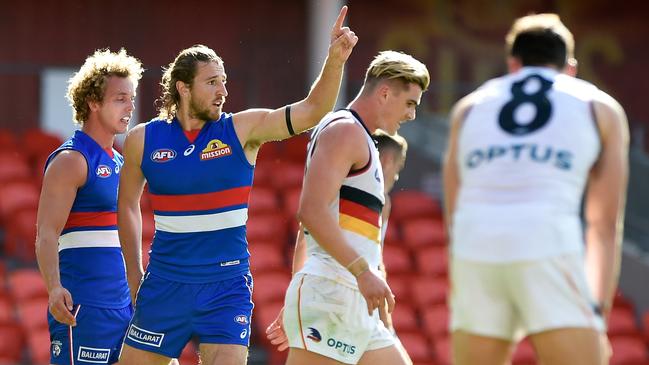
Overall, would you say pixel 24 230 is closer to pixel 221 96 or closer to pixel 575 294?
pixel 221 96

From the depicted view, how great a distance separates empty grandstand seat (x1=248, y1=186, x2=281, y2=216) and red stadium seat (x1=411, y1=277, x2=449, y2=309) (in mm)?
1912

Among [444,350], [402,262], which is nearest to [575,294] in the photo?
[444,350]

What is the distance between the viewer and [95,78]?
682cm

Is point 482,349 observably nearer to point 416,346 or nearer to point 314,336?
point 314,336

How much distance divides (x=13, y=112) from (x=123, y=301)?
11.6m

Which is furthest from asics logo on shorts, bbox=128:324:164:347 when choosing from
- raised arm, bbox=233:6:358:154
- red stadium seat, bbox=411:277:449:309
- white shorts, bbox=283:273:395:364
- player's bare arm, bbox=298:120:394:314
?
red stadium seat, bbox=411:277:449:309

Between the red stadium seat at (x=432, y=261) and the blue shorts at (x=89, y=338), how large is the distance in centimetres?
806

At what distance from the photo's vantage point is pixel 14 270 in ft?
46.6

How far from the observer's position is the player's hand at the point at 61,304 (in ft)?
20.7

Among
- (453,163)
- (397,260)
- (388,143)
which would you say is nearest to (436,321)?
(397,260)

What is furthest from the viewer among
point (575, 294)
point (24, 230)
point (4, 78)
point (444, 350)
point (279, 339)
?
point (4, 78)

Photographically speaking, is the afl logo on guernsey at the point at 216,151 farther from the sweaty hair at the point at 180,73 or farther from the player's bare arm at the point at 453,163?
the player's bare arm at the point at 453,163

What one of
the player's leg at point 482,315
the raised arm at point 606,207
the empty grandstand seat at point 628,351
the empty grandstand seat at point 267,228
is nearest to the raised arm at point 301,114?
the player's leg at point 482,315

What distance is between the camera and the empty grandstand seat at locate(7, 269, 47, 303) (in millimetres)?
12906
